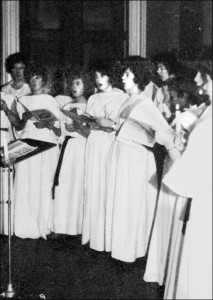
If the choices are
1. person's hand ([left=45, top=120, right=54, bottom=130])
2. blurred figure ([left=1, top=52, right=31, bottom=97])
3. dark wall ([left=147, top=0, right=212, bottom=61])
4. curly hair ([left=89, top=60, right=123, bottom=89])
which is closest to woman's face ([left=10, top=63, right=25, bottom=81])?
blurred figure ([left=1, top=52, right=31, bottom=97])

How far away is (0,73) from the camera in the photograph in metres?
5.94

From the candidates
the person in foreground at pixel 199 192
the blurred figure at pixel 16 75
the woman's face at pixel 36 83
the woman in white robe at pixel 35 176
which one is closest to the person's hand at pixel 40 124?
the woman in white robe at pixel 35 176

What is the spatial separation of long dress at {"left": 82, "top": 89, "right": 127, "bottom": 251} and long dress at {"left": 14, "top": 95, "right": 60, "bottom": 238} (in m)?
0.47

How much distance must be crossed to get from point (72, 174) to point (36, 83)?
0.97 m

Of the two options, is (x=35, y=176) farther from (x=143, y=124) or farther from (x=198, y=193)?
(x=198, y=193)

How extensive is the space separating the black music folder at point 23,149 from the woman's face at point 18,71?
1.93 m

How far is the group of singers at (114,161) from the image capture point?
3672 millimetres

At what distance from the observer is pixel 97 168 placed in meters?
5.27

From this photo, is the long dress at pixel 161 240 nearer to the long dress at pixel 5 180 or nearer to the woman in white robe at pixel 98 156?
the woman in white robe at pixel 98 156

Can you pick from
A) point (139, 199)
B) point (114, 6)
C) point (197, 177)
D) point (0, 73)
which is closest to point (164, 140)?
point (139, 199)

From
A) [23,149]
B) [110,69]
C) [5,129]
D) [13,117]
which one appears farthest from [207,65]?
[5,129]

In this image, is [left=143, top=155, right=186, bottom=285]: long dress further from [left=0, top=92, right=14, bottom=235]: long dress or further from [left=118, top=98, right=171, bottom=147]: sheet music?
[left=0, top=92, right=14, bottom=235]: long dress

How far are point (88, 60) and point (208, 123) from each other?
395cm

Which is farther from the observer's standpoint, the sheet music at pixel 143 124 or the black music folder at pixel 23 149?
the sheet music at pixel 143 124
